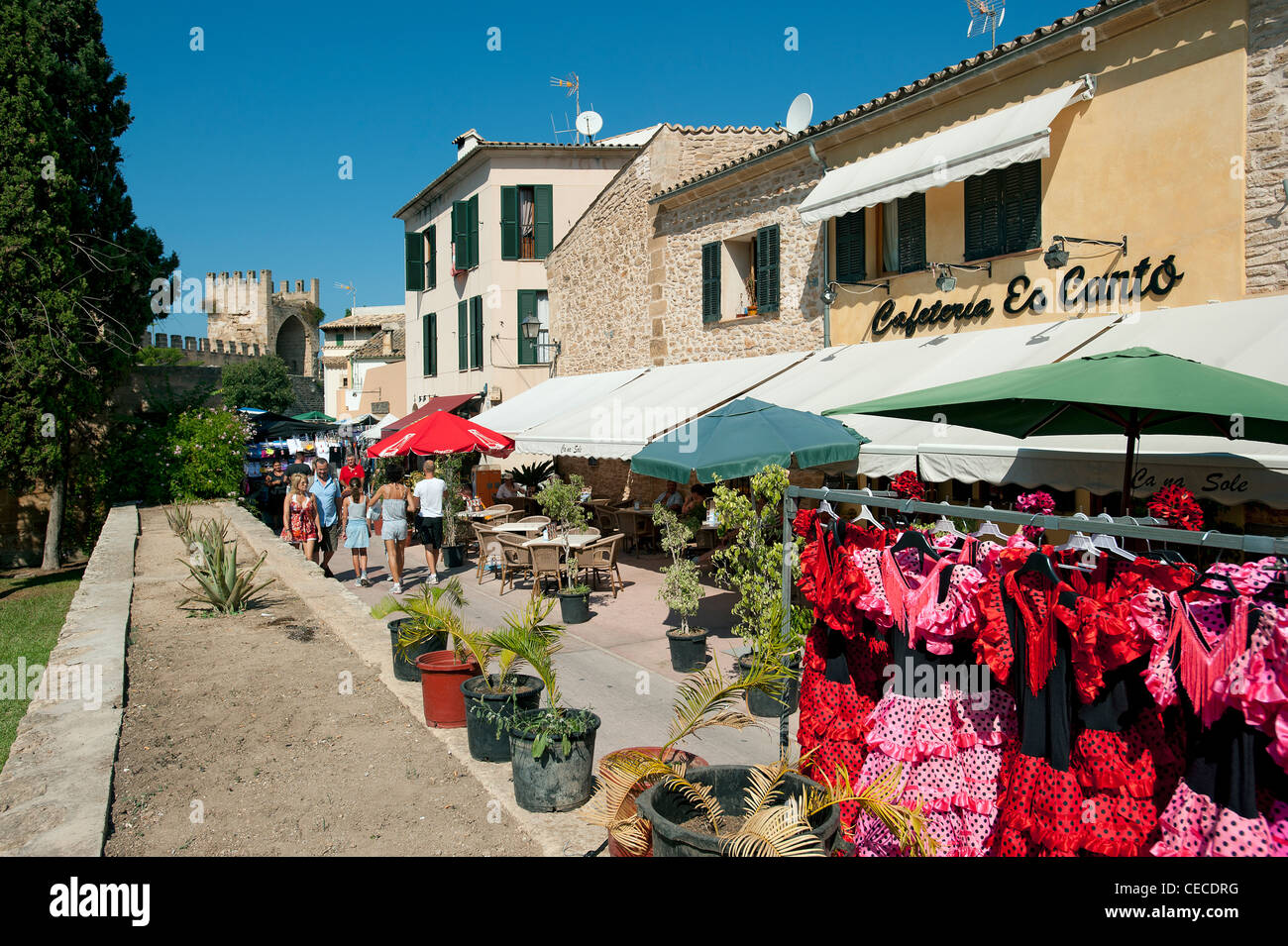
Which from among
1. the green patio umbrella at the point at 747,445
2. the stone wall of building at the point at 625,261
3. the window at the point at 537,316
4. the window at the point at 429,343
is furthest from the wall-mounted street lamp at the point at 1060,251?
the window at the point at 429,343

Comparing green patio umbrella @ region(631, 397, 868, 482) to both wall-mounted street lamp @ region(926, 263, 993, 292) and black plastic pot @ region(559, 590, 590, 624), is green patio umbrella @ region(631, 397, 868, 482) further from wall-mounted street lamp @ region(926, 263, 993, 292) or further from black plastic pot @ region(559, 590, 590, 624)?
wall-mounted street lamp @ region(926, 263, 993, 292)

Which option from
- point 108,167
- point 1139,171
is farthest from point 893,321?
point 108,167

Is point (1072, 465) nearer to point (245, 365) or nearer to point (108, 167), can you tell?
point (108, 167)

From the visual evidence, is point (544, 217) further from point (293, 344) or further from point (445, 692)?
point (293, 344)

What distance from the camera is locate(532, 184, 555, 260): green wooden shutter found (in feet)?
68.7

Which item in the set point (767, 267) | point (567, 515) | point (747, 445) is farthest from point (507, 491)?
point (747, 445)

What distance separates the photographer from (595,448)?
1102cm

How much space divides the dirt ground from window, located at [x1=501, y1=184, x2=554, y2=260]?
614 inches

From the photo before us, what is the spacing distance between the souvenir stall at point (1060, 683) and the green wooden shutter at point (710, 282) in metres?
10.0

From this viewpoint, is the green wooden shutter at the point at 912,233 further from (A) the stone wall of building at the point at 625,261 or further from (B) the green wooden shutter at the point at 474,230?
(B) the green wooden shutter at the point at 474,230

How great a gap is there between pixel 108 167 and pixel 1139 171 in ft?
62.8

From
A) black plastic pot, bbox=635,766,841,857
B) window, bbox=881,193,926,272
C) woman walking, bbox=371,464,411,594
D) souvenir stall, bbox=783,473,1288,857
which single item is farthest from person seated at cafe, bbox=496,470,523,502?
black plastic pot, bbox=635,766,841,857

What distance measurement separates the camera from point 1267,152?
22.3 feet
